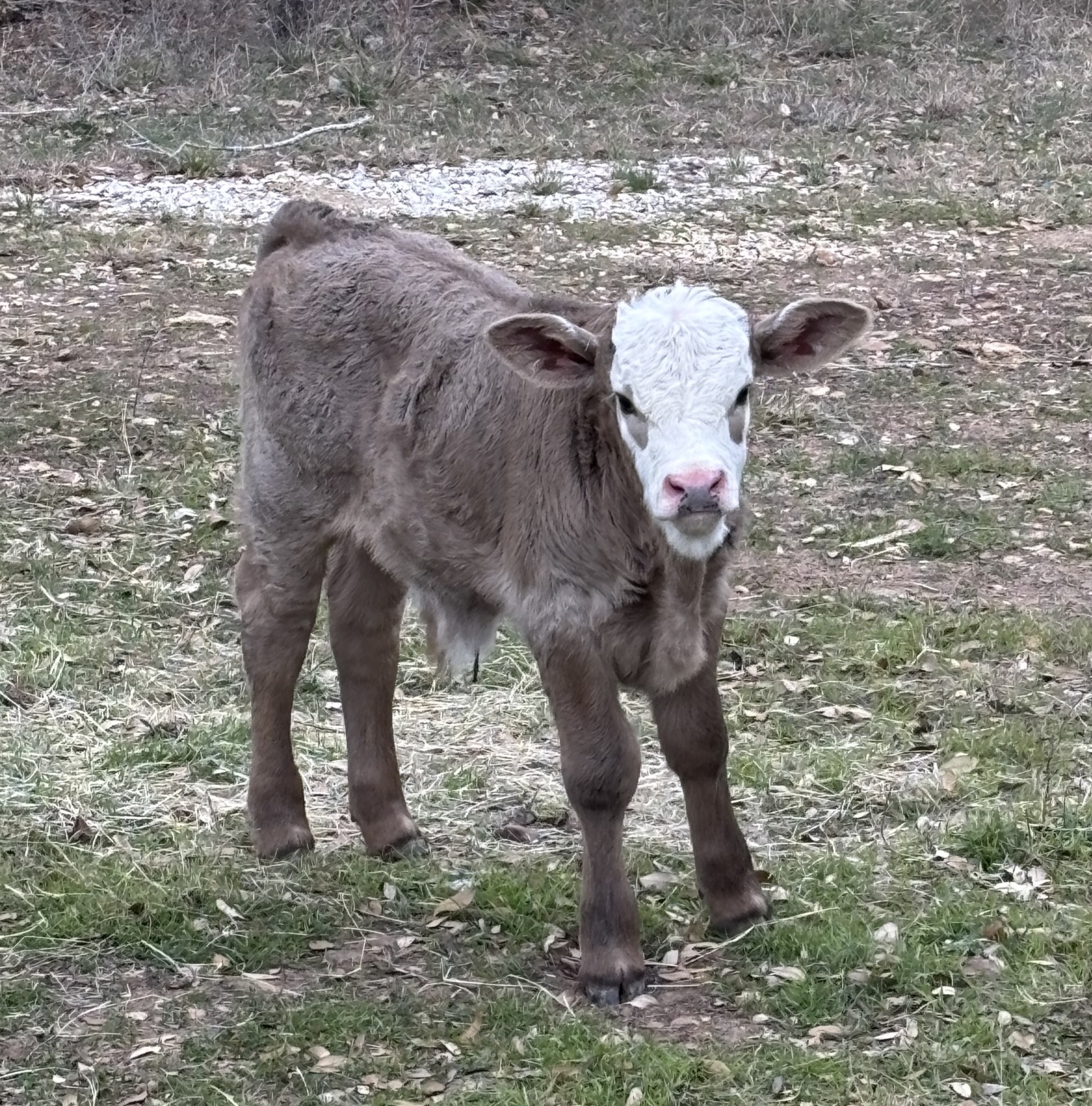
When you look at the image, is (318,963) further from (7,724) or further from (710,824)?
(7,724)

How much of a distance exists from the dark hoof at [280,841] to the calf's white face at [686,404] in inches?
81.5

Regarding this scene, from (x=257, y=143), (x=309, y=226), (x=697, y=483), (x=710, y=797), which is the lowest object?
(x=710, y=797)

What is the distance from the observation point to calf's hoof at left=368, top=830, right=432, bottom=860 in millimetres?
5977

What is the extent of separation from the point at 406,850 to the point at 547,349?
197 cm

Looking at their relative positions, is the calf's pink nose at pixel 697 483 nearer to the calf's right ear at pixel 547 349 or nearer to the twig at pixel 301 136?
the calf's right ear at pixel 547 349

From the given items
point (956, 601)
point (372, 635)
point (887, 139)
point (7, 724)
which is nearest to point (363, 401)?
point (372, 635)

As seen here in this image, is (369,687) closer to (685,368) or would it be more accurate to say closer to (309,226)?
(309,226)

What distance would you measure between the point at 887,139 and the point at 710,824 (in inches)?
441

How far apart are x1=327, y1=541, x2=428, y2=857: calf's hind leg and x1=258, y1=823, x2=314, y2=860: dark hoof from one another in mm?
196

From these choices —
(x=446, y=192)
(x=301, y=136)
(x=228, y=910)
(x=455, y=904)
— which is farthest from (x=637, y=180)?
(x=228, y=910)

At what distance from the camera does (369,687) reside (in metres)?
6.10

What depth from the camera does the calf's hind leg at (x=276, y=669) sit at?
6.02m

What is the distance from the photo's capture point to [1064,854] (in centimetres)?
559

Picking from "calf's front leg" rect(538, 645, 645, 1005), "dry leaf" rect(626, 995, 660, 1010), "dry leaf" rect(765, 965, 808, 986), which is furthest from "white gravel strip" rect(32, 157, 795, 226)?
"dry leaf" rect(626, 995, 660, 1010)
